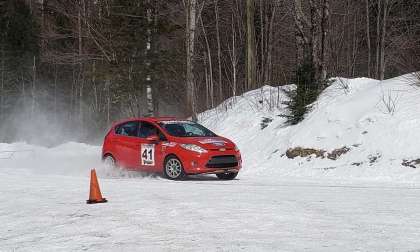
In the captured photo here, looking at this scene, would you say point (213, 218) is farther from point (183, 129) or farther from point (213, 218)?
point (183, 129)

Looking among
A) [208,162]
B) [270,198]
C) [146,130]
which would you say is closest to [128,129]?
[146,130]

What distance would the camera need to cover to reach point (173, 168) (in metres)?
14.2

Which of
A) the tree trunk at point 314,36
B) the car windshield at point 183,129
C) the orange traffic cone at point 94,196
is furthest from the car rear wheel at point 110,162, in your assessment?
the tree trunk at point 314,36

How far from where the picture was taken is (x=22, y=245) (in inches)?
272

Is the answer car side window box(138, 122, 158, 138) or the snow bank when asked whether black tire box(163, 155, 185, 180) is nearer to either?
car side window box(138, 122, 158, 138)

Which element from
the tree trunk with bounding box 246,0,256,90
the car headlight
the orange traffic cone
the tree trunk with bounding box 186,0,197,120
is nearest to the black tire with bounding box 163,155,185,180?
the car headlight

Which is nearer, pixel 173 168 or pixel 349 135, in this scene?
pixel 173 168

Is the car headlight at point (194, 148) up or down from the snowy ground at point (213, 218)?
up

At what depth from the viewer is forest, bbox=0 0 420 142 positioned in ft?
84.0

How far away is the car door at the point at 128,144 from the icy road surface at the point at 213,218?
2.70 m

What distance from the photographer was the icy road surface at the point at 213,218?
21.8ft

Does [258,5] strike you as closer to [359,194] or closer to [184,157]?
[184,157]

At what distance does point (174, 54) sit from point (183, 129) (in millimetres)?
14355

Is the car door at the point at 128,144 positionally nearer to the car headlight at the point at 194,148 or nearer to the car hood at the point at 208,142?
the car hood at the point at 208,142
